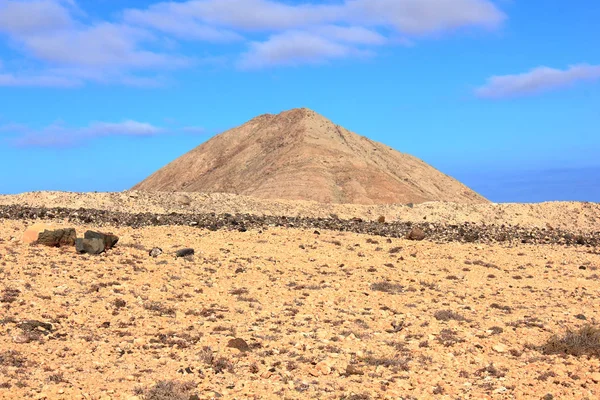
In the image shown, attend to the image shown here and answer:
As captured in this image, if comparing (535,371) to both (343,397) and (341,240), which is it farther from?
(341,240)

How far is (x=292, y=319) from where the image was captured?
1323 cm

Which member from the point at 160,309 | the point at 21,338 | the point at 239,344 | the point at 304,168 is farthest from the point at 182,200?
the point at 239,344

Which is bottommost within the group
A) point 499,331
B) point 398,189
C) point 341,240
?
point 499,331

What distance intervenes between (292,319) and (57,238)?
8.63m

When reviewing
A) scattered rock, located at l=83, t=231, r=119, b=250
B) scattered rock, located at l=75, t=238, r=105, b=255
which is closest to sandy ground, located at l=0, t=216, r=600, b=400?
scattered rock, located at l=83, t=231, r=119, b=250

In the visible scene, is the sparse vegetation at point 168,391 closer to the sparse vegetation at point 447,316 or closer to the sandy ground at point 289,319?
the sandy ground at point 289,319

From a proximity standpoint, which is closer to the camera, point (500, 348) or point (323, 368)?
point (323, 368)

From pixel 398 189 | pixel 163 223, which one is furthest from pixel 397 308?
pixel 398 189

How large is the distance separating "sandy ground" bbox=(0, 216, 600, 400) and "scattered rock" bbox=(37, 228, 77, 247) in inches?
17.9

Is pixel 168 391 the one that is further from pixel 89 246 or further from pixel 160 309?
pixel 89 246

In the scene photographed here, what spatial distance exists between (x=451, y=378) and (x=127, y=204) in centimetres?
2876

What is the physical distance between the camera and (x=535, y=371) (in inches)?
406

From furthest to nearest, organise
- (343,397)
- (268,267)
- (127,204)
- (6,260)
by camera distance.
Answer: (127,204) < (268,267) < (6,260) < (343,397)

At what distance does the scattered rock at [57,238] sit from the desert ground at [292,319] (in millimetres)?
425
